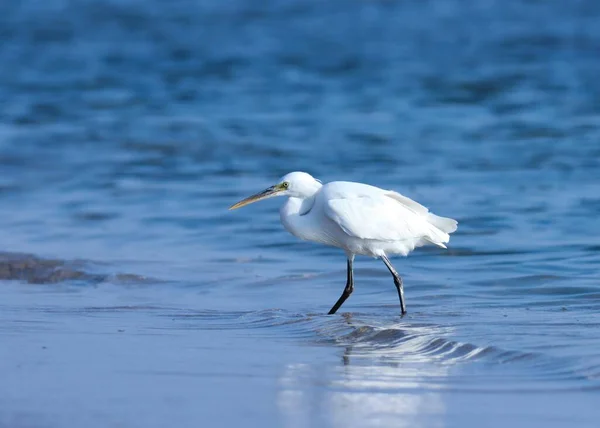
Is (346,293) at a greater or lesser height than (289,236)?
lesser

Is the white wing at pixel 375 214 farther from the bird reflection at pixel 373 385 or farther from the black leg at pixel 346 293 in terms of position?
the bird reflection at pixel 373 385

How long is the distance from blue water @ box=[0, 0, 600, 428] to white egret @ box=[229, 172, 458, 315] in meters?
0.45

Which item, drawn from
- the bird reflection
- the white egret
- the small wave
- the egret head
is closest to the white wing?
the white egret

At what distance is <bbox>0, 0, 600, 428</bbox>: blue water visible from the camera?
507 cm

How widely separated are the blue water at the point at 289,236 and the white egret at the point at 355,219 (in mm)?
452

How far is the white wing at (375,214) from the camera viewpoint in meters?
7.01

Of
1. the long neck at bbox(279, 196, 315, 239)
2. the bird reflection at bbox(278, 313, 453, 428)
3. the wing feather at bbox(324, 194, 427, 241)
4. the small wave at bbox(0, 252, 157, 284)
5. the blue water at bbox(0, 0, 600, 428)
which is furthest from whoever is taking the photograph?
the small wave at bbox(0, 252, 157, 284)

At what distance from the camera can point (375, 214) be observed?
706 centimetres

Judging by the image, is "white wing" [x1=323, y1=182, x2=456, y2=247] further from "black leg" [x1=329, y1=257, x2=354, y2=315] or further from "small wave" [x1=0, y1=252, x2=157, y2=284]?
"small wave" [x1=0, y1=252, x2=157, y2=284]

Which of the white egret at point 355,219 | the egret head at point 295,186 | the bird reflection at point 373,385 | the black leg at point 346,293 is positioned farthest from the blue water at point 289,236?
the egret head at point 295,186

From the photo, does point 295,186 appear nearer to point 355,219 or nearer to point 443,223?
point 355,219

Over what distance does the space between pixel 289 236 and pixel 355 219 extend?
9.30 ft

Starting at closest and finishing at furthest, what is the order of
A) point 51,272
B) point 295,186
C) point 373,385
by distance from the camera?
1. point 373,385
2. point 295,186
3. point 51,272

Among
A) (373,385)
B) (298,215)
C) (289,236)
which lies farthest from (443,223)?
(289,236)
